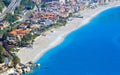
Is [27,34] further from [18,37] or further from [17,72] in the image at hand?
[17,72]

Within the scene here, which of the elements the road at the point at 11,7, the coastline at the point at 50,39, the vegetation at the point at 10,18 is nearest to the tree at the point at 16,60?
the coastline at the point at 50,39

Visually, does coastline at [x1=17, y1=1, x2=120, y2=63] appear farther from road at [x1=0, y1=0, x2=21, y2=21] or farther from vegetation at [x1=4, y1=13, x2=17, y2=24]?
road at [x1=0, y1=0, x2=21, y2=21]

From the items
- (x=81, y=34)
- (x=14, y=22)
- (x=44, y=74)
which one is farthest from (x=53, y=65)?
(x=14, y=22)

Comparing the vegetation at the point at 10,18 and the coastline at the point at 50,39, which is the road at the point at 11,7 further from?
the coastline at the point at 50,39

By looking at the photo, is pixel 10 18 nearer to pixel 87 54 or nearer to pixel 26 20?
pixel 26 20

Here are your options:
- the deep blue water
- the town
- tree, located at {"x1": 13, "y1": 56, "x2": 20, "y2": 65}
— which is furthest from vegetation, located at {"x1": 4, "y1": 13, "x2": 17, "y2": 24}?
tree, located at {"x1": 13, "y1": 56, "x2": 20, "y2": 65}

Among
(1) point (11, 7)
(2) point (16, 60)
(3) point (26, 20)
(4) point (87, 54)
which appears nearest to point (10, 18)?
(3) point (26, 20)

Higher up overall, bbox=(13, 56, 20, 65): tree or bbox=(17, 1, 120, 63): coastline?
bbox=(13, 56, 20, 65): tree
